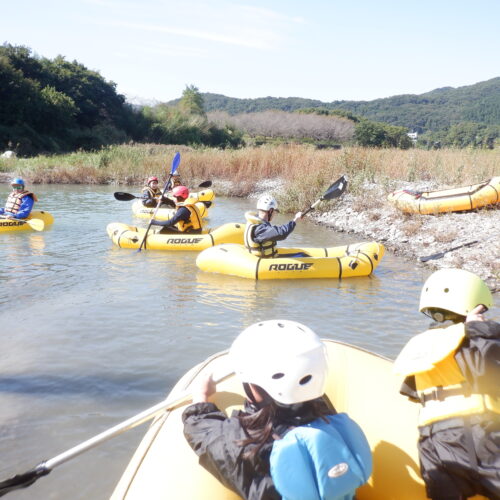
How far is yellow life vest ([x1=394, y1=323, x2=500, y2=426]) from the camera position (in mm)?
1802

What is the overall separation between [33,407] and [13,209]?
6.72 metres

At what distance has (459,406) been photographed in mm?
1814

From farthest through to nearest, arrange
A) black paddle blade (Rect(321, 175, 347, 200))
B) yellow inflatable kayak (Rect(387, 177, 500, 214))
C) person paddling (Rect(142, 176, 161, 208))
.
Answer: person paddling (Rect(142, 176, 161, 208)), yellow inflatable kayak (Rect(387, 177, 500, 214)), black paddle blade (Rect(321, 175, 347, 200))

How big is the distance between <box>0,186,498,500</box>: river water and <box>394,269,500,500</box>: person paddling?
1617mm

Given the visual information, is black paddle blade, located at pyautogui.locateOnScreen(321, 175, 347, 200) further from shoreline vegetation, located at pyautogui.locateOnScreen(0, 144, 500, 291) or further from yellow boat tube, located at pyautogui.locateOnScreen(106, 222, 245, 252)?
yellow boat tube, located at pyautogui.locateOnScreen(106, 222, 245, 252)

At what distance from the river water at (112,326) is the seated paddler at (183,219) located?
574 millimetres

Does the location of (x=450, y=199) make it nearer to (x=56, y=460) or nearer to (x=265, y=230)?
(x=265, y=230)

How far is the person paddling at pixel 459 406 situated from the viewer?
1.74 metres

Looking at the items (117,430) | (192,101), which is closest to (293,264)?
(117,430)

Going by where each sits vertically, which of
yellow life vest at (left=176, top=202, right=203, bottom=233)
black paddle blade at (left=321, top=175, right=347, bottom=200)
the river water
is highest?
black paddle blade at (left=321, top=175, right=347, bottom=200)

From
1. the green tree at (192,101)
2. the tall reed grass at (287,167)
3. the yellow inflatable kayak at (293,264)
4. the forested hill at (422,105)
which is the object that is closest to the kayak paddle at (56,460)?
the yellow inflatable kayak at (293,264)

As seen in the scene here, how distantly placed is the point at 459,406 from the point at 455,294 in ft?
1.50

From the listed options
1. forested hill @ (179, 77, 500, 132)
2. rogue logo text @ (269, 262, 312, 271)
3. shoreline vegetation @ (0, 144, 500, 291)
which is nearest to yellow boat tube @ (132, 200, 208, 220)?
shoreline vegetation @ (0, 144, 500, 291)

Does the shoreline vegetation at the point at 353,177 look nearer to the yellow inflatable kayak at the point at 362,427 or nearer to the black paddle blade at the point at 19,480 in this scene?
the yellow inflatable kayak at the point at 362,427
